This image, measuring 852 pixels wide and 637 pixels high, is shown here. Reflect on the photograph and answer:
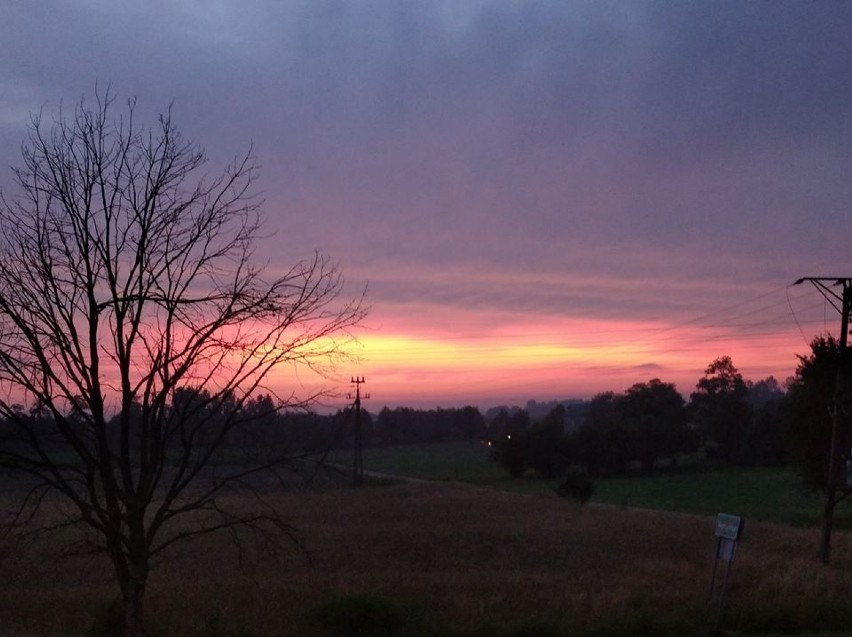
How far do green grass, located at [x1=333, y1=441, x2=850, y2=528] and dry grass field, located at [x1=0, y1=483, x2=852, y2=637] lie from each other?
32.8 feet

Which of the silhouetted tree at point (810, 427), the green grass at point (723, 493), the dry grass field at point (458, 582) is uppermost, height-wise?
the silhouetted tree at point (810, 427)

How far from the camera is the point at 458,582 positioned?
24.3m

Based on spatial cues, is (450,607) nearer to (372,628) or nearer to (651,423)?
(372,628)

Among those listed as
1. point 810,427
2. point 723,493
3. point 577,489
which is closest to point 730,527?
point 810,427

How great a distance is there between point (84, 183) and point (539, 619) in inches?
420

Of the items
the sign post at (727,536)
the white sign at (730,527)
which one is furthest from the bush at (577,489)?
the white sign at (730,527)

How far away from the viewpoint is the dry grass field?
53.6 ft

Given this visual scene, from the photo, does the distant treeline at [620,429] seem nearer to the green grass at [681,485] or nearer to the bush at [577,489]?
the green grass at [681,485]

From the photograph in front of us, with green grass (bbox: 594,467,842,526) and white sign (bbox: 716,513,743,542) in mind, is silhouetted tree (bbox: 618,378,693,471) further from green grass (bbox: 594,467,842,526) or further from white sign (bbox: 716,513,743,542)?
white sign (bbox: 716,513,743,542)

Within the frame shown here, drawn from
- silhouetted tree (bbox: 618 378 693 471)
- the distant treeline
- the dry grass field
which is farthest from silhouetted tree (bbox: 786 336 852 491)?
silhouetted tree (bbox: 618 378 693 471)

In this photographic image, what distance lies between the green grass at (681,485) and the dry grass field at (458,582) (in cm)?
999

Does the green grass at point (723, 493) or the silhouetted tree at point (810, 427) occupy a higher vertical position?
the silhouetted tree at point (810, 427)

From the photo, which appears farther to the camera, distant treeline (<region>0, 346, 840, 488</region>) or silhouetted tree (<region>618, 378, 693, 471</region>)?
silhouetted tree (<region>618, 378, 693, 471</region>)

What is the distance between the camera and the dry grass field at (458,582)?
16328 millimetres
